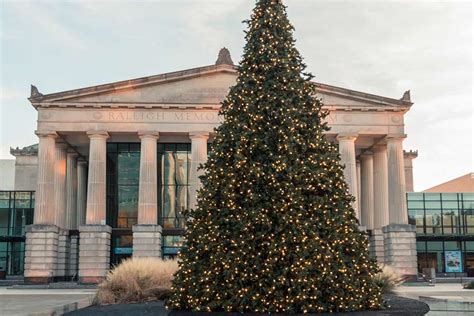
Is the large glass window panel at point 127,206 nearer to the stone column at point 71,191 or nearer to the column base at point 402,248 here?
the stone column at point 71,191

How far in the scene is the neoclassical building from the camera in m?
55.4

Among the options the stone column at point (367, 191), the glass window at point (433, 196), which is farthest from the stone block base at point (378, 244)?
the glass window at point (433, 196)

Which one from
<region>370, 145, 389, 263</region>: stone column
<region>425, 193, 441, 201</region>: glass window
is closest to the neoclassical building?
<region>370, 145, 389, 263</region>: stone column

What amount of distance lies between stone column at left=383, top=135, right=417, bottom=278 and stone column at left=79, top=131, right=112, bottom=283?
1036 inches

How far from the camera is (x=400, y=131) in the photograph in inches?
2298

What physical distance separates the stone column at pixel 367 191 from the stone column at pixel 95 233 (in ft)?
88.7

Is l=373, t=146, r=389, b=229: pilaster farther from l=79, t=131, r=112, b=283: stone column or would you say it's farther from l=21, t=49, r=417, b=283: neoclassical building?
l=79, t=131, r=112, b=283: stone column

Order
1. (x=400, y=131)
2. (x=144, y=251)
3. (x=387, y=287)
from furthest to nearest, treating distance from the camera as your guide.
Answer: (x=400, y=131), (x=144, y=251), (x=387, y=287)

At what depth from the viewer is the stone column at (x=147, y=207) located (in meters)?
55.0

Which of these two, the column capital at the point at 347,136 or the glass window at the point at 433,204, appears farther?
the glass window at the point at 433,204

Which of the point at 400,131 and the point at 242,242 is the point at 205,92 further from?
the point at 242,242

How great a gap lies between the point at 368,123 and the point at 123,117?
23.1m

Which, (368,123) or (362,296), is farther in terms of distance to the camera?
(368,123)

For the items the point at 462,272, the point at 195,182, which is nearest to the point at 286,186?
the point at 195,182
